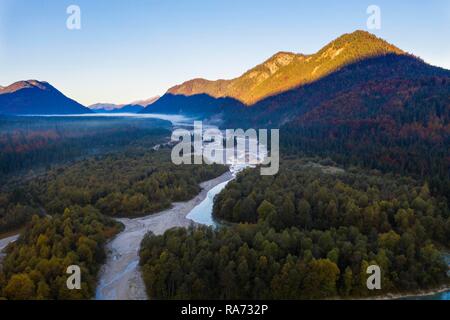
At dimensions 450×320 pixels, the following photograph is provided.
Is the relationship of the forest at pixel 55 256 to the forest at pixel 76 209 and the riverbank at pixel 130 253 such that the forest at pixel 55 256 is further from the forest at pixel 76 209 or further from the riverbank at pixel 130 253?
the riverbank at pixel 130 253

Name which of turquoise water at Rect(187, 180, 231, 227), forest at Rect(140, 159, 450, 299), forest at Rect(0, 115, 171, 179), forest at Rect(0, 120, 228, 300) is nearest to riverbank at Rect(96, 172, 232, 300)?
turquoise water at Rect(187, 180, 231, 227)

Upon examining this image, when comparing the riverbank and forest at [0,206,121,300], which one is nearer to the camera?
forest at [0,206,121,300]

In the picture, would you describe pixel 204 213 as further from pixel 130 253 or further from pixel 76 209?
pixel 76 209

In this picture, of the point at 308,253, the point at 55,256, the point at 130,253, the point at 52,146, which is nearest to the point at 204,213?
the point at 130,253

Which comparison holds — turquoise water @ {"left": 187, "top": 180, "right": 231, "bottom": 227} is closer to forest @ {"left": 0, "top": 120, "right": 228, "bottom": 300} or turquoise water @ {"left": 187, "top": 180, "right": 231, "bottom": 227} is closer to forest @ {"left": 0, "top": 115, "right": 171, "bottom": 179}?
forest @ {"left": 0, "top": 120, "right": 228, "bottom": 300}
